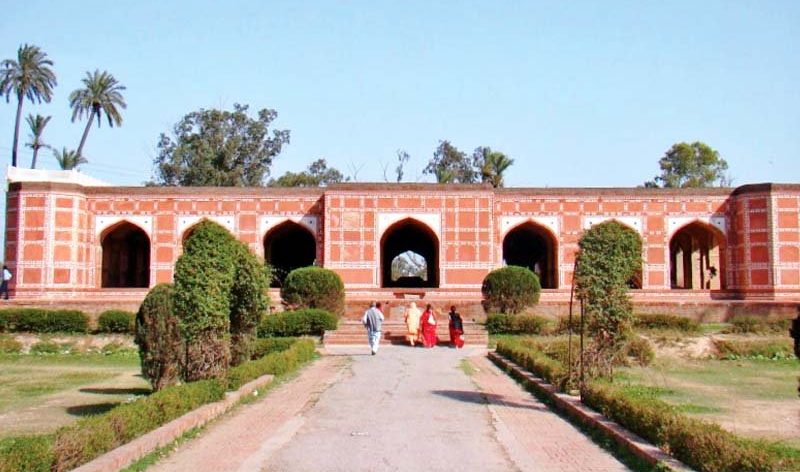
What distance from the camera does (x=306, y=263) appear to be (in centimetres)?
3966

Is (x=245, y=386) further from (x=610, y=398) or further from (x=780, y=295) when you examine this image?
(x=780, y=295)

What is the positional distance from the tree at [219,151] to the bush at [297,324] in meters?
26.3

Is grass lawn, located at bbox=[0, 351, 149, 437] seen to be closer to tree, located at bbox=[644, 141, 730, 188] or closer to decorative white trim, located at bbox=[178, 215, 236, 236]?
decorative white trim, located at bbox=[178, 215, 236, 236]

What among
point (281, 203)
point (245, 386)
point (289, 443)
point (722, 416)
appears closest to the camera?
point (289, 443)

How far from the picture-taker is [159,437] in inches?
305

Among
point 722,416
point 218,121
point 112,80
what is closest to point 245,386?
point 722,416

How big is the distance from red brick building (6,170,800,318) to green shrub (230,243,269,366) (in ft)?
52.5

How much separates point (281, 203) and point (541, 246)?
1260 cm

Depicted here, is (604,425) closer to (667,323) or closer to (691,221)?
(667,323)

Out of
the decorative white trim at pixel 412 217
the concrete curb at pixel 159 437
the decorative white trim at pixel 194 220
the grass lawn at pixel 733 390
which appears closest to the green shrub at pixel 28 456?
the concrete curb at pixel 159 437

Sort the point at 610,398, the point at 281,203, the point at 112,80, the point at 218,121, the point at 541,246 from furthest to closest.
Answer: the point at 112,80 < the point at 218,121 < the point at 541,246 < the point at 281,203 < the point at 610,398

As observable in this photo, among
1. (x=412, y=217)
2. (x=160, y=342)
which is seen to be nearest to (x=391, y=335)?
(x=412, y=217)

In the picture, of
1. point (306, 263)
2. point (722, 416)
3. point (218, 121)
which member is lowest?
point (722, 416)

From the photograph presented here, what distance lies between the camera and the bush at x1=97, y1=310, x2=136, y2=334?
74.5 feet
